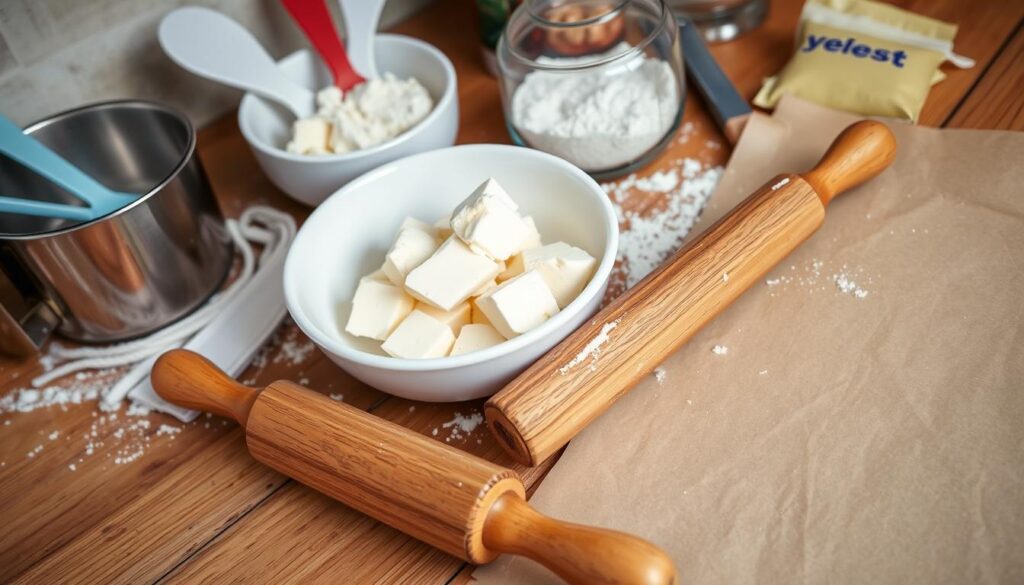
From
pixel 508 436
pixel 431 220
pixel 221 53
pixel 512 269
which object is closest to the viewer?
pixel 508 436

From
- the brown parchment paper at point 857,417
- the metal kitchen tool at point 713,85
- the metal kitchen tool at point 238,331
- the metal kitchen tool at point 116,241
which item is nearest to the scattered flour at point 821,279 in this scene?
the brown parchment paper at point 857,417

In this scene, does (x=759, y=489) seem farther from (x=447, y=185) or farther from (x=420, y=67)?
(x=420, y=67)

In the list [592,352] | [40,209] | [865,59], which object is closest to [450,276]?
[592,352]

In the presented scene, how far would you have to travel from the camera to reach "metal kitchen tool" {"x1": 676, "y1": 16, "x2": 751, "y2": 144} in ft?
3.24

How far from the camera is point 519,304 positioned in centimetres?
72

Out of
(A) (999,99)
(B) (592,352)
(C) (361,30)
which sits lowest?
(A) (999,99)

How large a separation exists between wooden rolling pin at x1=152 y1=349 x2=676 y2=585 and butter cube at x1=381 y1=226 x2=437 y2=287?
5.3 inches

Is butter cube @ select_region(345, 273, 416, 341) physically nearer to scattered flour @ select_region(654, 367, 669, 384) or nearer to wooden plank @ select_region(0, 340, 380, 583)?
wooden plank @ select_region(0, 340, 380, 583)

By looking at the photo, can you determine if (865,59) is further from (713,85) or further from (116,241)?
(116,241)

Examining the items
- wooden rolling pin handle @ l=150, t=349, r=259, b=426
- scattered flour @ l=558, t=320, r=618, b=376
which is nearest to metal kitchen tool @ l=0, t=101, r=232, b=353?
wooden rolling pin handle @ l=150, t=349, r=259, b=426

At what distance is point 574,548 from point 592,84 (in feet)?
1.81

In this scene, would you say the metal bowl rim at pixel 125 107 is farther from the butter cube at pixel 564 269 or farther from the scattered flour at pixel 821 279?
the scattered flour at pixel 821 279

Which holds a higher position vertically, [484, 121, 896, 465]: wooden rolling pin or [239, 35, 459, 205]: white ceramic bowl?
[239, 35, 459, 205]: white ceramic bowl

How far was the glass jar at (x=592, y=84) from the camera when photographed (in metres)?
0.93
